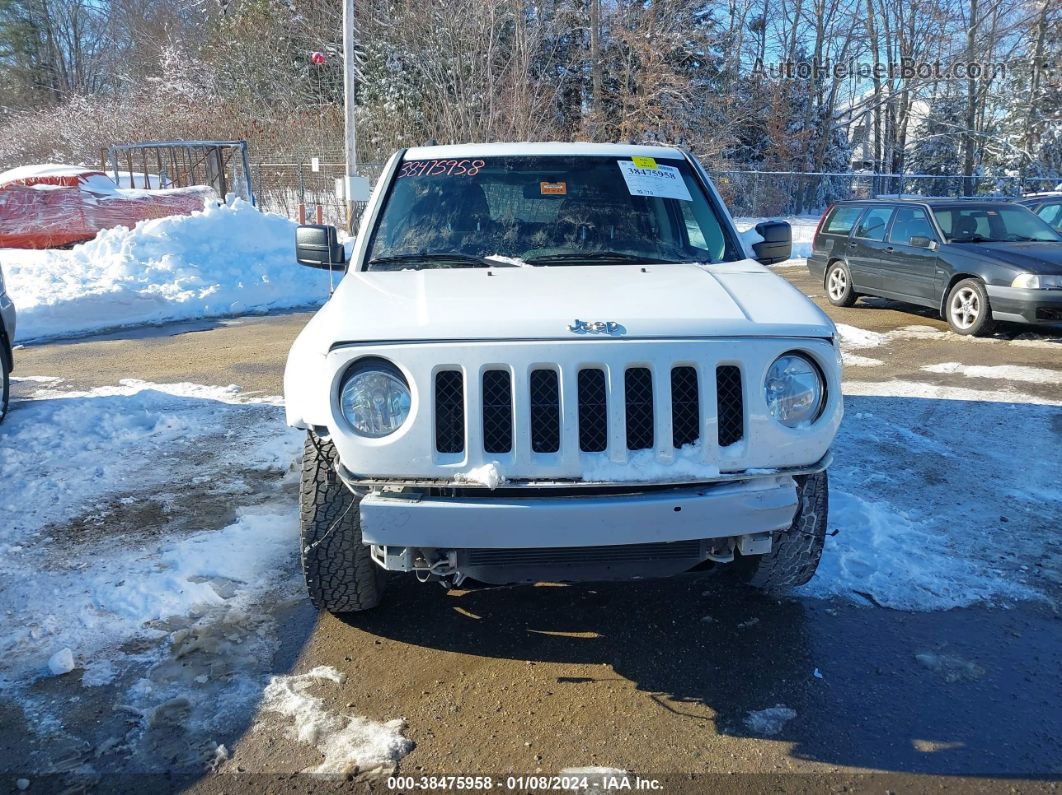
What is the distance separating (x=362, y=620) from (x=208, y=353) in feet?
20.6

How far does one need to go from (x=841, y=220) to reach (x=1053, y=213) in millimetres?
3292

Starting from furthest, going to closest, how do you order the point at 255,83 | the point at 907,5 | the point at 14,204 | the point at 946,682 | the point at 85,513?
the point at 907,5, the point at 255,83, the point at 14,204, the point at 85,513, the point at 946,682

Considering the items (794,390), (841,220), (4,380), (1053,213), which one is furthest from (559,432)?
(1053,213)

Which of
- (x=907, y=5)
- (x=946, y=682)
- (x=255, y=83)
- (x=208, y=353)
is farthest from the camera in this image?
(x=907, y=5)

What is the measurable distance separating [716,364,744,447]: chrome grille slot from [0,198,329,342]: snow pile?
9.62m

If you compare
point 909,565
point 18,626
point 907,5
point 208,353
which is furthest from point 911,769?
point 907,5

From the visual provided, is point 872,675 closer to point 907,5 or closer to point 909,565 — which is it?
point 909,565

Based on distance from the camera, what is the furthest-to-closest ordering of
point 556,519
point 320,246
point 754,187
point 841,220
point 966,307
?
point 754,187 < point 841,220 < point 966,307 < point 320,246 < point 556,519

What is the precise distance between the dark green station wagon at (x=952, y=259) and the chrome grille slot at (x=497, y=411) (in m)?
8.34

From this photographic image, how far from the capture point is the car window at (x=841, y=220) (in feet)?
39.4

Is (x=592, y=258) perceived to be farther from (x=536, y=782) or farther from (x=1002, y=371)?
(x=1002, y=371)

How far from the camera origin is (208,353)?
29.4 ft

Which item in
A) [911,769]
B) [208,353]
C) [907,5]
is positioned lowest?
[911,769]

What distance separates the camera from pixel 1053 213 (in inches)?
492
